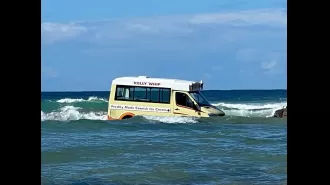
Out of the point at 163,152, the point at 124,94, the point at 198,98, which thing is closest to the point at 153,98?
the point at 124,94

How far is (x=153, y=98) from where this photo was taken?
20719 millimetres

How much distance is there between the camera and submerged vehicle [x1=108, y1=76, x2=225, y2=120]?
20.5 meters

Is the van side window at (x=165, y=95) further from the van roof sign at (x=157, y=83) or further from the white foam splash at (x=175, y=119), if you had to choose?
the white foam splash at (x=175, y=119)

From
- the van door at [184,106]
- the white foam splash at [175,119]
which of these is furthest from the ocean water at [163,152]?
the van door at [184,106]

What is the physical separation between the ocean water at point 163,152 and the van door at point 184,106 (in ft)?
0.70

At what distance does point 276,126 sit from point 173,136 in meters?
5.32

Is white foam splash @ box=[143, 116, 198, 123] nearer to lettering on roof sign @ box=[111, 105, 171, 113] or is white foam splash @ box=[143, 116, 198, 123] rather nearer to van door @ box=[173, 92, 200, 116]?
van door @ box=[173, 92, 200, 116]

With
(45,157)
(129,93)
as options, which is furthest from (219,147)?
(129,93)

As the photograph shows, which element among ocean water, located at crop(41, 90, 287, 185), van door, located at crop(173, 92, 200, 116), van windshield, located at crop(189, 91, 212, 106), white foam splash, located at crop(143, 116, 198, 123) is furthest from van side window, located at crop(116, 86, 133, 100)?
van windshield, located at crop(189, 91, 212, 106)

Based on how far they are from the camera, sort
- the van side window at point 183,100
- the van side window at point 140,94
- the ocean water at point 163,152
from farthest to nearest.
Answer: the van side window at point 140,94
the van side window at point 183,100
the ocean water at point 163,152

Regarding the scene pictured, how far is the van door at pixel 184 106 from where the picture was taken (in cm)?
2042
